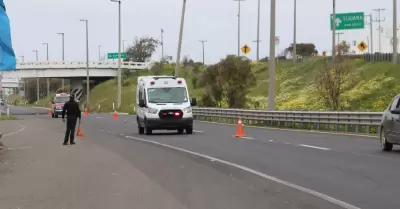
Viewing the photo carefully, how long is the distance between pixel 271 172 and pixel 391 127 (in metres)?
5.89

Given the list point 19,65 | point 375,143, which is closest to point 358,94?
point 375,143

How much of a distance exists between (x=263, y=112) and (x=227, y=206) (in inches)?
1170

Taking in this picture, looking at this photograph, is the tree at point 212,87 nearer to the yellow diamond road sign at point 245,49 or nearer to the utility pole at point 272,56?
the yellow diamond road sign at point 245,49

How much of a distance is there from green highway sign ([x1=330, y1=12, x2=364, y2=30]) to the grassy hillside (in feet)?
10.9

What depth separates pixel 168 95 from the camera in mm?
31000

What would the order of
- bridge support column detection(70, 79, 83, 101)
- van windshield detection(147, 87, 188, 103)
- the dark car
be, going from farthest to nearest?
bridge support column detection(70, 79, 83, 101)
van windshield detection(147, 87, 188, 103)
the dark car

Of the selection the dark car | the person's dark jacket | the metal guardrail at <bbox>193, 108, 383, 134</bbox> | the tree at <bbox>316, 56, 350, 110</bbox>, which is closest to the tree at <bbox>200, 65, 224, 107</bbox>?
the metal guardrail at <bbox>193, 108, 383, 134</bbox>

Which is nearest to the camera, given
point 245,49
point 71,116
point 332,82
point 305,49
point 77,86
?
point 71,116

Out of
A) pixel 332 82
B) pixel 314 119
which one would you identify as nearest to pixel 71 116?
pixel 314 119

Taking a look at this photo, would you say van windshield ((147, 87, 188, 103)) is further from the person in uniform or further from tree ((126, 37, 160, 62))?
tree ((126, 37, 160, 62))

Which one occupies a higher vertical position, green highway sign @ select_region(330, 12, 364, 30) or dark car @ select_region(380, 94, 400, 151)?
green highway sign @ select_region(330, 12, 364, 30)

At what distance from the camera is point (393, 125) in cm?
1925

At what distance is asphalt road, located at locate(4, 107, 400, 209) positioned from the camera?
36.0 ft

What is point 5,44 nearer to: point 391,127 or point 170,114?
point 170,114
